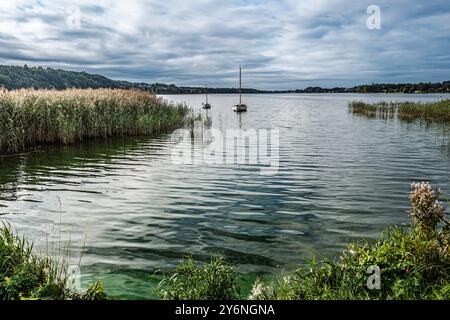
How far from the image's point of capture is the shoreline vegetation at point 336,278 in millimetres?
6230

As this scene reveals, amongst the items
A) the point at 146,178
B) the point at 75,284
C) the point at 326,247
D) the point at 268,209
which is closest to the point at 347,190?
the point at 268,209

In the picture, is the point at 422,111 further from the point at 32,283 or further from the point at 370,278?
the point at 32,283

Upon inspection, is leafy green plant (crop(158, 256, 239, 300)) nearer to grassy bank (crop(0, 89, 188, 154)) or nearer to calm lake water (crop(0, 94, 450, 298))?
calm lake water (crop(0, 94, 450, 298))

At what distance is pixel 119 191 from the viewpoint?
15305 mm

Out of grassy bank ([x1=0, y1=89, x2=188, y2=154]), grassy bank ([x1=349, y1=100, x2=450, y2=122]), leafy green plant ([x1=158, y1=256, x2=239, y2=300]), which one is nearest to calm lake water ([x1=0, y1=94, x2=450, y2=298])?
leafy green plant ([x1=158, y1=256, x2=239, y2=300])

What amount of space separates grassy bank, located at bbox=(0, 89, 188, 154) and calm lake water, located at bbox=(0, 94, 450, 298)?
2.15m

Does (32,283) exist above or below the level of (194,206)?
above

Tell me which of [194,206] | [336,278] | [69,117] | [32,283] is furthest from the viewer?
[69,117]

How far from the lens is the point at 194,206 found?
43.3 feet

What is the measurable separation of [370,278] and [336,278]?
56cm

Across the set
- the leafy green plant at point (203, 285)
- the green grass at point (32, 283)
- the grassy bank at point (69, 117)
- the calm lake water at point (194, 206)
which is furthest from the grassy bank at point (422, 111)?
the green grass at point (32, 283)

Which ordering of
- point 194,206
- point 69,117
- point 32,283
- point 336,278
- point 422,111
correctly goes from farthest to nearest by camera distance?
point 422,111 < point 69,117 < point 194,206 < point 336,278 < point 32,283

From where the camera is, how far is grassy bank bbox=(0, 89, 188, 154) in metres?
23.5

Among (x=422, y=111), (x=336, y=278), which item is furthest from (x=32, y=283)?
(x=422, y=111)
